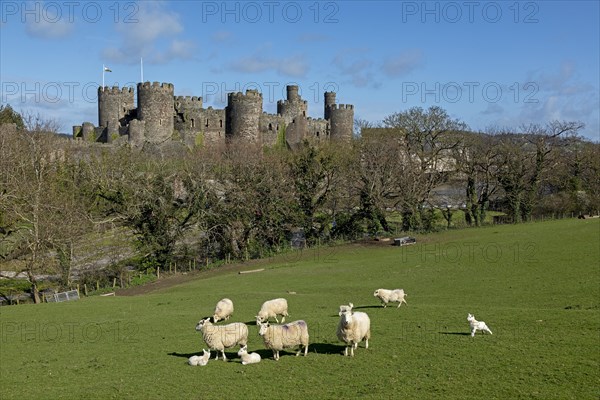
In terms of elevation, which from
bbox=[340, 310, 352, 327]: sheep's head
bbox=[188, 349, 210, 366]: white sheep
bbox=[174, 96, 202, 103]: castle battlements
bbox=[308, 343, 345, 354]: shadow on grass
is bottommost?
bbox=[188, 349, 210, 366]: white sheep

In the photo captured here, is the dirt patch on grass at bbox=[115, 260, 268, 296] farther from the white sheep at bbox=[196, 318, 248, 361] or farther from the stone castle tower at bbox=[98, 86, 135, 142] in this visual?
the stone castle tower at bbox=[98, 86, 135, 142]

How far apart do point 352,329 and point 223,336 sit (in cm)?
338

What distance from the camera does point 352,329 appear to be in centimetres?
1595

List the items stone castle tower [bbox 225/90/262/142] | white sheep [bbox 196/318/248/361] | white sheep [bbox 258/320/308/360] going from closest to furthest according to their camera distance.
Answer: white sheep [bbox 258/320/308/360] < white sheep [bbox 196/318/248/361] < stone castle tower [bbox 225/90/262/142]

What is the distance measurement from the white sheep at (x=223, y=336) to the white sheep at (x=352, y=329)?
256cm

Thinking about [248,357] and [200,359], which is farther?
[200,359]

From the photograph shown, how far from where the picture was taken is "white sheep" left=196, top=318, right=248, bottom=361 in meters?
A: 16.4

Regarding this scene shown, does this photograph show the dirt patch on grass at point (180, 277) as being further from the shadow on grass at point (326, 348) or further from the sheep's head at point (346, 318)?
the sheep's head at point (346, 318)

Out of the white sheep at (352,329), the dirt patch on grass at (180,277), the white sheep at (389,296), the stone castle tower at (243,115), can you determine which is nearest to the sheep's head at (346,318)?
the white sheep at (352,329)

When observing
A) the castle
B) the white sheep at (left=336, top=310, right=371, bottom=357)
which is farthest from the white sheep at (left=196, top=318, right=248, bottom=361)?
the castle

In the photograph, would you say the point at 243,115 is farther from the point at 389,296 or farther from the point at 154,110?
the point at 389,296

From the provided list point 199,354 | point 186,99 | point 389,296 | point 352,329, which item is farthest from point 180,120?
point 352,329

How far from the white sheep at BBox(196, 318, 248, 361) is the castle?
Answer: 191ft

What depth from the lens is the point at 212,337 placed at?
16469mm
